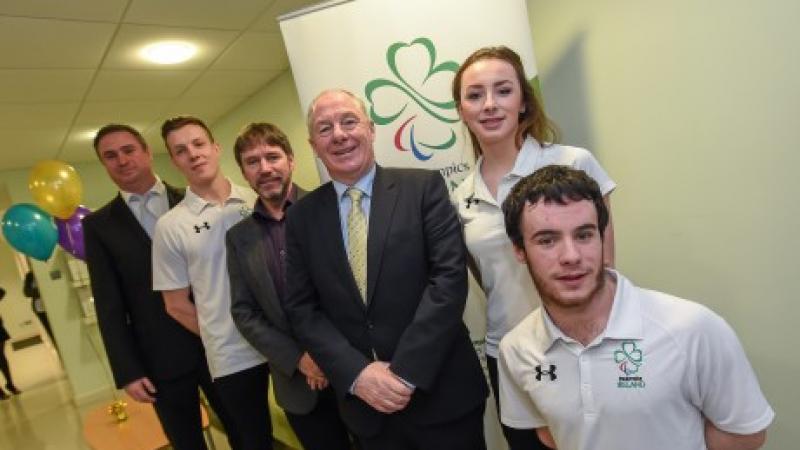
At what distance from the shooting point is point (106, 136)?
213 cm

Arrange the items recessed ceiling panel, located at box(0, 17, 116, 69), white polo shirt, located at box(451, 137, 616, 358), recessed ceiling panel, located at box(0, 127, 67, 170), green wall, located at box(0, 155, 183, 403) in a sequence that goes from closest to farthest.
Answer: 1. white polo shirt, located at box(451, 137, 616, 358)
2. recessed ceiling panel, located at box(0, 17, 116, 69)
3. recessed ceiling panel, located at box(0, 127, 67, 170)
4. green wall, located at box(0, 155, 183, 403)

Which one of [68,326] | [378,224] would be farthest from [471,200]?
[68,326]

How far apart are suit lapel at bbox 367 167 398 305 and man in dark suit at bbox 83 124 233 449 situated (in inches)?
49.1

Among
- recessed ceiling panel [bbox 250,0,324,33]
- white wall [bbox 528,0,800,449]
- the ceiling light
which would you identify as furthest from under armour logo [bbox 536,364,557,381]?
the ceiling light

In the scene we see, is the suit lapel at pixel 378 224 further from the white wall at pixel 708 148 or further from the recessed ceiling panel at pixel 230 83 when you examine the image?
the recessed ceiling panel at pixel 230 83

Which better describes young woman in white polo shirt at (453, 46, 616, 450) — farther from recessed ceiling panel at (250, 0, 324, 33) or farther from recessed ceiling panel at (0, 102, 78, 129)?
recessed ceiling panel at (0, 102, 78, 129)

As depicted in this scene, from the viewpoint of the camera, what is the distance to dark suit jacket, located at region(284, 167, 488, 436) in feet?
4.17

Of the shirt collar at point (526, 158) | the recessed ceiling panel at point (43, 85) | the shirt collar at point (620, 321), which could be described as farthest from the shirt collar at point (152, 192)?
the shirt collar at point (620, 321)

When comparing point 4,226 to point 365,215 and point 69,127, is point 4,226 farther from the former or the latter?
point 365,215

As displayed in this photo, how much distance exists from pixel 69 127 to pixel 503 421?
15.3 ft

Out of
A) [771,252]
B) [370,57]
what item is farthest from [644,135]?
[370,57]

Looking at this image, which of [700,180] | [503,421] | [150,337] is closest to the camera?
[503,421]

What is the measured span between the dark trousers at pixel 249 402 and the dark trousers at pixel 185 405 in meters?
0.24

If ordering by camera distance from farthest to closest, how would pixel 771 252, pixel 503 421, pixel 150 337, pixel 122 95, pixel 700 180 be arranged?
pixel 122 95, pixel 150 337, pixel 700 180, pixel 771 252, pixel 503 421
